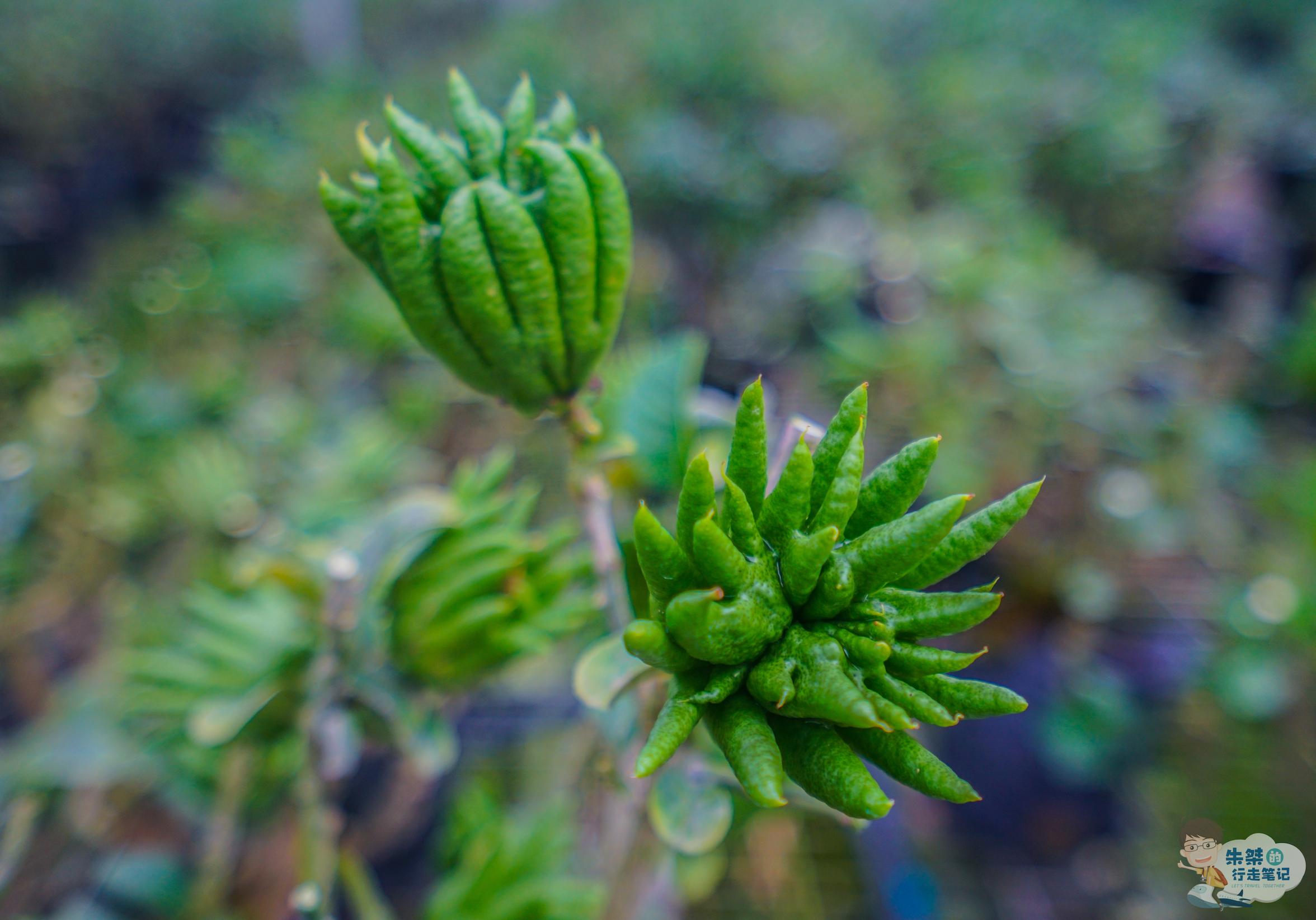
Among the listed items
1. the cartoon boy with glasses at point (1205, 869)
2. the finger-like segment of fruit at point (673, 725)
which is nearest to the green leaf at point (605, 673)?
the finger-like segment of fruit at point (673, 725)

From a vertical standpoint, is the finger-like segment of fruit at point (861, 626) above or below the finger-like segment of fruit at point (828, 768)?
above

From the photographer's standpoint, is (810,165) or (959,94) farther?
(959,94)

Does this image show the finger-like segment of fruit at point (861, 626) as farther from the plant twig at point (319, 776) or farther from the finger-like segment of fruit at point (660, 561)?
the plant twig at point (319, 776)

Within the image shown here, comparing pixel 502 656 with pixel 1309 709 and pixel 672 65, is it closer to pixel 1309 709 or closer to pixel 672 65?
pixel 1309 709

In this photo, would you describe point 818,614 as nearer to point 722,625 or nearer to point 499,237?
point 722,625

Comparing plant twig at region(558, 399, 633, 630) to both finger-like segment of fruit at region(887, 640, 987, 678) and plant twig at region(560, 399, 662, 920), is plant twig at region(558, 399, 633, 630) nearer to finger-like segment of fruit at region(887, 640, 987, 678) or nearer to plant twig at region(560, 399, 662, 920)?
plant twig at region(560, 399, 662, 920)

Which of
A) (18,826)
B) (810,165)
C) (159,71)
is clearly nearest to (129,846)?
(18,826)

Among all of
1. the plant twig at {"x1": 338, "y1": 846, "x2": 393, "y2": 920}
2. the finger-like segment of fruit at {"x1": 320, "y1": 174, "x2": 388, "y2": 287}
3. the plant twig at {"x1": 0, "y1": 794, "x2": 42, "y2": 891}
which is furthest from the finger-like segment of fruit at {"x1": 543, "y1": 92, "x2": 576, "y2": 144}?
the plant twig at {"x1": 0, "y1": 794, "x2": 42, "y2": 891}
